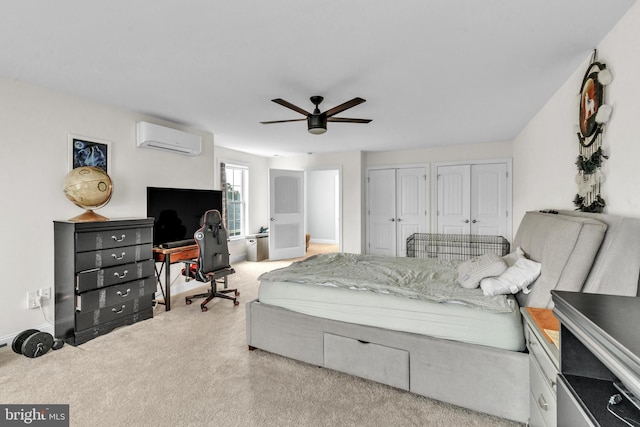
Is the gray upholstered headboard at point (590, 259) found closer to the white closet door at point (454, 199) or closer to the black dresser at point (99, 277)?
the black dresser at point (99, 277)

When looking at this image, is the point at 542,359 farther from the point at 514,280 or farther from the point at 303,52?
the point at 303,52

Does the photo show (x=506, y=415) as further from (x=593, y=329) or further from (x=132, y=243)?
(x=132, y=243)

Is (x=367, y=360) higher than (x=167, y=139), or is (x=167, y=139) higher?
(x=167, y=139)

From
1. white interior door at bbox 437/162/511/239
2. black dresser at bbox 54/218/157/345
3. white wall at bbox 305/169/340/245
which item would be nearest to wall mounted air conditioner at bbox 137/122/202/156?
black dresser at bbox 54/218/157/345

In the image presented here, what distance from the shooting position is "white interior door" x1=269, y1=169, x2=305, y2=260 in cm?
646

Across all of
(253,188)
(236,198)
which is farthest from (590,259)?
(253,188)

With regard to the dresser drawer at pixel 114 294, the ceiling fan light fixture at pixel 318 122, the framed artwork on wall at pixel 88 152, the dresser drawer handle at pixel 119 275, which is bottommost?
the dresser drawer at pixel 114 294

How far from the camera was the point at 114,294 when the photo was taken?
3039 mm

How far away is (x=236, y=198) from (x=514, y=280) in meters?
5.48

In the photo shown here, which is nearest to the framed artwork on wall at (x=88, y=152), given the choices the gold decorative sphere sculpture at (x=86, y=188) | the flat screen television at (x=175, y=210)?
the gold decorative sphere sculpture at (x=86, y=188)

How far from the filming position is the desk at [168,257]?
11.7 feet

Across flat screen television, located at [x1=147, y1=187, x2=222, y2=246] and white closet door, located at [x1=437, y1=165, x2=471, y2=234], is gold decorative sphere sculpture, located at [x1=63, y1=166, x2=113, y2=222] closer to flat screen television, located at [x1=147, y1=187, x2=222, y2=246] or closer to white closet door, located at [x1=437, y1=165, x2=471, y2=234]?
flat screen television, located at [x1=147, y1=187, x2=222, y2=246]

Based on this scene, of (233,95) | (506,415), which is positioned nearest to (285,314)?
(506,415)

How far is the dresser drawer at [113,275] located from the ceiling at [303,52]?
1.74 m
